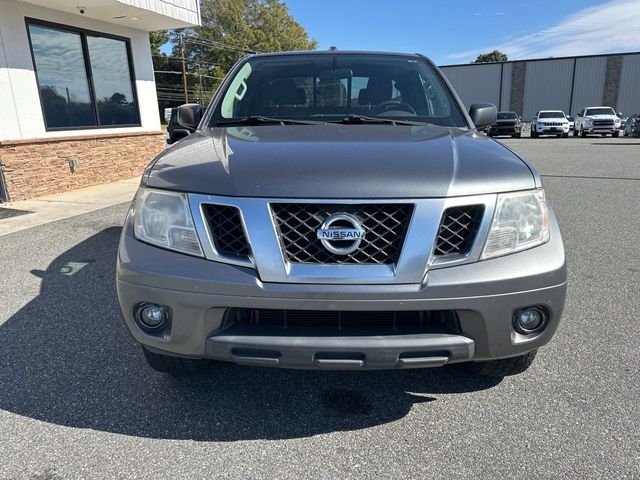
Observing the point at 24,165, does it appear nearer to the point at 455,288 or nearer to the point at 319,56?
the point at 319,56

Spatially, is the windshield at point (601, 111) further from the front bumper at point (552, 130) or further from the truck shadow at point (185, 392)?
the truck shadow at point (185, 392)

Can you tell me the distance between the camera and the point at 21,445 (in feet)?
6.43

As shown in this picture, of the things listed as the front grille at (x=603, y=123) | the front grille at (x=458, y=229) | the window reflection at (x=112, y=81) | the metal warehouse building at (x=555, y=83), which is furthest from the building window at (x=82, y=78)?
the metal warehouse building at (x=555, y=83)

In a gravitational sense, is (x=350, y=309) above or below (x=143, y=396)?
above

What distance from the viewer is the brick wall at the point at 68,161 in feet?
25.1

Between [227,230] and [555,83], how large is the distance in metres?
50.4

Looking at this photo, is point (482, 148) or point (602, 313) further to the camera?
point (602, 313)

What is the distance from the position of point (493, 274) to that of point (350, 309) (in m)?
0.56

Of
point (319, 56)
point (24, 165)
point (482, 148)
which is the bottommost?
point (24, 165)

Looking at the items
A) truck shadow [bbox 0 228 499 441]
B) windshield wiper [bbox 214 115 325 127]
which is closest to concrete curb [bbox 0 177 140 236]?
truck shadow [bbox 0 228 499 441]

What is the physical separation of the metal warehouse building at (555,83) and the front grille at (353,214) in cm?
4268

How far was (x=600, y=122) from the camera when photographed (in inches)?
1053

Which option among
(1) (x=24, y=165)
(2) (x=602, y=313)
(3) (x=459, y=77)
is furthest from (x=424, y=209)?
(3) (x=459, y=77)

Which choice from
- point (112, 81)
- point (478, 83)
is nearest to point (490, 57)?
point (478, 83)
